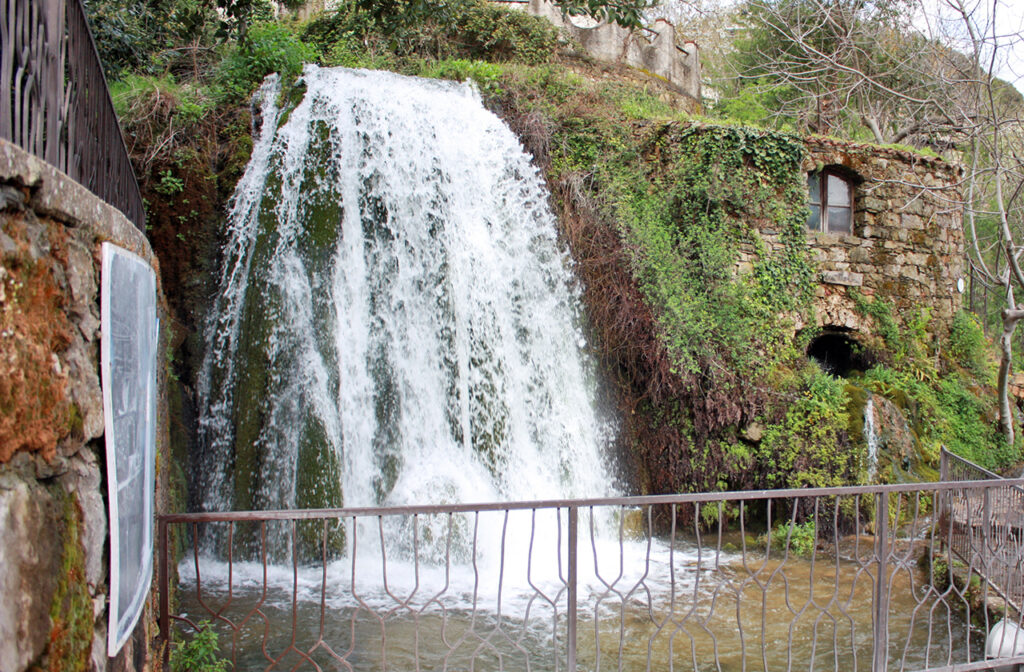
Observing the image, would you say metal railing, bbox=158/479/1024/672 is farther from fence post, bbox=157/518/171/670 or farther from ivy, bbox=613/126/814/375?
ivy, bbox=613/126/814/375

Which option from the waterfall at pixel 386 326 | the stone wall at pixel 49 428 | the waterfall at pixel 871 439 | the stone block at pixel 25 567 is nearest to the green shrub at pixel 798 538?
the waterfall at pixel 871 439

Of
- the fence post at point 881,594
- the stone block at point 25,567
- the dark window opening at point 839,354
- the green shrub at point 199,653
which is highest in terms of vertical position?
the dark window opening at point 839,354

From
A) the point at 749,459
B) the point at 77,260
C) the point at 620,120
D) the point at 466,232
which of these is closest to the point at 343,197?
the point at 466,232

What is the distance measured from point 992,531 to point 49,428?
22.1 ft

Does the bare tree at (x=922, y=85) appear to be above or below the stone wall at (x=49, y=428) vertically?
above

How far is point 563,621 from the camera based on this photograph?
567 centimetres

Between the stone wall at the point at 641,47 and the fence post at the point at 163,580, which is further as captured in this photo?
the stone wall at the point at 641,47

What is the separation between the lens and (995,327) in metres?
22.4

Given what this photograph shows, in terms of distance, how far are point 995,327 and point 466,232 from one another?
20272 millimetres

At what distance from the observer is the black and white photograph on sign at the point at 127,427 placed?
1.87 m

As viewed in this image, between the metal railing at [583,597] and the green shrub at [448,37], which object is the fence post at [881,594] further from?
the green shrub at [448,37]

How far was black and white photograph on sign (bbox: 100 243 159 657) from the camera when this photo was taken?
1873 mm

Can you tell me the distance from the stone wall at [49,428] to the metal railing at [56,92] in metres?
0.20

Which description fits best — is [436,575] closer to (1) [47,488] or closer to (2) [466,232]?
(2) [466,232]
